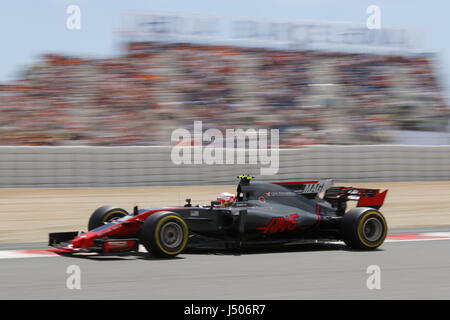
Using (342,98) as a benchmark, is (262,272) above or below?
below

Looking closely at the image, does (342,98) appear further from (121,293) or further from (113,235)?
(121,293)

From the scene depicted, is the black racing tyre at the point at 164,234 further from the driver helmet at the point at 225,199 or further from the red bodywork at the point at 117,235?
the driver helmet at the point at 225,199

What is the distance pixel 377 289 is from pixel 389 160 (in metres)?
13.9

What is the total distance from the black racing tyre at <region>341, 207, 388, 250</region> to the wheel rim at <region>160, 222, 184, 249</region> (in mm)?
2093

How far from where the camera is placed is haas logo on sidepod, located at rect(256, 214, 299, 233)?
28.0ft

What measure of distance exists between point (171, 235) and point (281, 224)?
147cm

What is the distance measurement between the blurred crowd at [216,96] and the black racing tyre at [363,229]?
1145 cm

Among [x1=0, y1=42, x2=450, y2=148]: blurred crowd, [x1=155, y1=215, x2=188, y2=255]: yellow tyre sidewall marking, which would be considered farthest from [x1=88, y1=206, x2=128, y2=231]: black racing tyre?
[x1=0, y1=42, x2=450, y2=148]: blurred crowd

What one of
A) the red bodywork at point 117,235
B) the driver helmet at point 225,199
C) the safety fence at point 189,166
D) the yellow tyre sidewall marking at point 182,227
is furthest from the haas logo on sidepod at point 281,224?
Result: the safety fence at point 189,166

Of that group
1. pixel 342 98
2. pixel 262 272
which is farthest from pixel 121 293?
pixel 342 98

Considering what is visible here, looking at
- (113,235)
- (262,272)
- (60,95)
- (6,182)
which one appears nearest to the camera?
(262,272)

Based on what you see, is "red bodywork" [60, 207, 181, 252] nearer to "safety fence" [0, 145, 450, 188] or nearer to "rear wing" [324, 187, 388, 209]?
"rear wing" [324, 187, 388, 209]

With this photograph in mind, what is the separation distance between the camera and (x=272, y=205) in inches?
344

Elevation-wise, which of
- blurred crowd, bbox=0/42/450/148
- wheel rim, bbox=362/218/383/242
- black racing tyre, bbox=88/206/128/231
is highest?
blurred crowd, bbox=0/42/450/148
